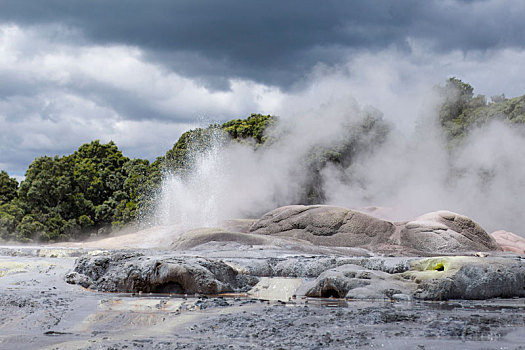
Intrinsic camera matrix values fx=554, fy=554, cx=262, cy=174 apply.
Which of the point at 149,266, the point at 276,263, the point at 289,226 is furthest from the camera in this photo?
the point at 289,226

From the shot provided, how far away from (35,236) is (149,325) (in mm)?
28536

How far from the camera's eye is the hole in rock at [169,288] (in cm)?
819

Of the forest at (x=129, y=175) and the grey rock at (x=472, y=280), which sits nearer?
the grey rock at (x=472, y=280)

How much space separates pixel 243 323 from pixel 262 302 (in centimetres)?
183

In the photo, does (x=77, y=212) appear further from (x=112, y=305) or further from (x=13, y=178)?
(x=112, y=305)

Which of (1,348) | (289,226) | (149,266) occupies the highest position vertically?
(289,226)

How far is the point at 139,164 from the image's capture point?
37875 mm

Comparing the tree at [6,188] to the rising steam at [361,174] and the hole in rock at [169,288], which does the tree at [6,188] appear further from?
the hole in rock at [169,288]

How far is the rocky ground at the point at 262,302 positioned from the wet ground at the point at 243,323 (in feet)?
0.04

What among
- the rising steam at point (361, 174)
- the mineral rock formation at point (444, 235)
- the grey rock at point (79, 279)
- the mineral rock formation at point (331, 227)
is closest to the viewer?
the grey rock at point (79, 279)

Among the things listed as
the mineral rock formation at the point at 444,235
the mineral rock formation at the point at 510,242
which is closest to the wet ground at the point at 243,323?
the mineral rock formation at the point at 444,235

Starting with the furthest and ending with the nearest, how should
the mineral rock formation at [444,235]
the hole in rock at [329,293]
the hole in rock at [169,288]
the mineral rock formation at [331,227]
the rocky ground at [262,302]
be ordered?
the mineral rock formation at [331,227] < the mineral rock formation at [444,235] < the hole in rock at [169,288] < the hole in rock at [329,293] < the rocky ground at [262,302]

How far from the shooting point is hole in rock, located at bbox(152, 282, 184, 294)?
8188 millimetres

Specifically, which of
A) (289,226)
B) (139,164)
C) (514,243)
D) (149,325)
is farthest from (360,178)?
(149,325)
